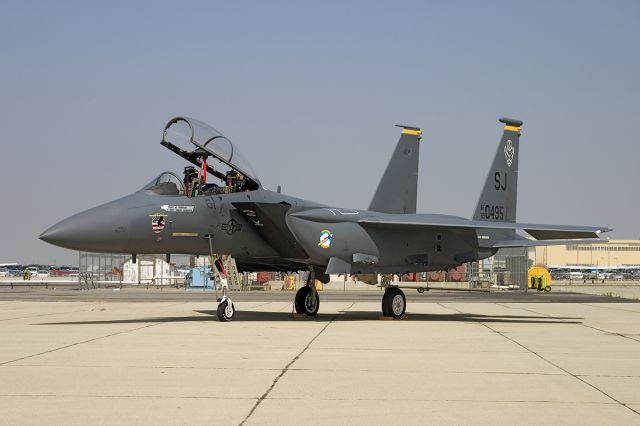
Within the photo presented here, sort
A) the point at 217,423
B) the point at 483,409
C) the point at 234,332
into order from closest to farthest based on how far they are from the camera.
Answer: the point at 217,423
the point at 483,409
the point at 234,332

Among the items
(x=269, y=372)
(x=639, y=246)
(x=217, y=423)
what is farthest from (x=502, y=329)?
(x=639, y=246)

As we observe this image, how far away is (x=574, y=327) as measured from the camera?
1566cm

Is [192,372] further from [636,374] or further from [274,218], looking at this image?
[274,218]

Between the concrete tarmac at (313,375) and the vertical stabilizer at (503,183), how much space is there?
21.3 feet

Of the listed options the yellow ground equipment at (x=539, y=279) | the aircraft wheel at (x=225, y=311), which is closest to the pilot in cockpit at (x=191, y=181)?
the aircraft wheel at (x=225, y=311)

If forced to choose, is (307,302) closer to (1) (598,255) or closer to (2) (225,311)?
(2) (225,311)

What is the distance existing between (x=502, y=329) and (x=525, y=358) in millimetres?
5237

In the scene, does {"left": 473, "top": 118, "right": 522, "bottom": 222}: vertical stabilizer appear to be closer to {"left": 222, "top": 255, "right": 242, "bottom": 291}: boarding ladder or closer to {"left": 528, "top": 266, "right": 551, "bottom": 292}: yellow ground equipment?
{"left": 222, "top": 255, "right": 242, "bottom": 291}: boarding ladder

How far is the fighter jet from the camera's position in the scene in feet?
46.9

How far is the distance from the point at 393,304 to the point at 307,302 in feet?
6.34

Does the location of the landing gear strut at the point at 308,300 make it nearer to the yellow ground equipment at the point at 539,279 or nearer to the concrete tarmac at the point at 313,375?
the concrete tarmac at the point at 313,375

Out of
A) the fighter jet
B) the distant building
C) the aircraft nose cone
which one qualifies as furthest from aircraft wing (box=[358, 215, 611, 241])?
the distant building

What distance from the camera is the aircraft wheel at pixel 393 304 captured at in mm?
17703

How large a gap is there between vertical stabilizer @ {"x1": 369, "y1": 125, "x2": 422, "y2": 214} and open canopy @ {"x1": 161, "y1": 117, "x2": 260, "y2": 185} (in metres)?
5.40
